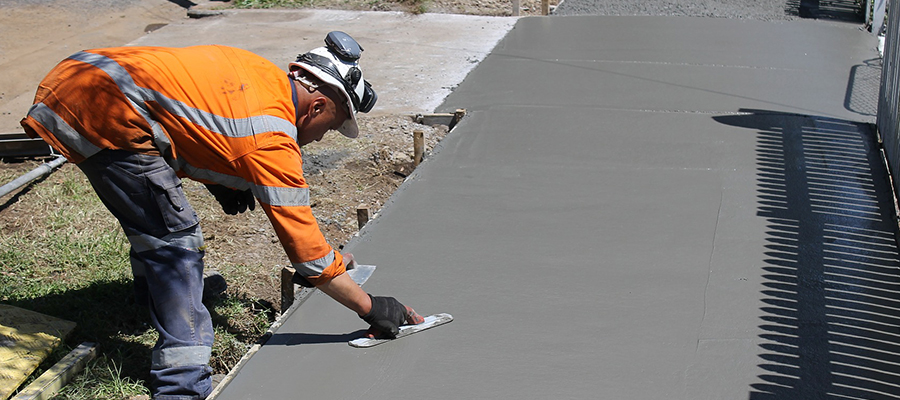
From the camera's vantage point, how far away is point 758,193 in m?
4.61

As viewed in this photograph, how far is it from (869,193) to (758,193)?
0.69 metres

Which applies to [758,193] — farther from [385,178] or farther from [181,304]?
[181,304]

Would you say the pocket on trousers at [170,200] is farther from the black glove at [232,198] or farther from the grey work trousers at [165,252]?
the black glove at [232,198]

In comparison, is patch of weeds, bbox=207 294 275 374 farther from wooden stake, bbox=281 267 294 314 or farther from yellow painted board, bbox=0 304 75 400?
yellow painted board, bbox=0 304 75 400

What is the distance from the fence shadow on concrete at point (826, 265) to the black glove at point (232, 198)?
2.19 m

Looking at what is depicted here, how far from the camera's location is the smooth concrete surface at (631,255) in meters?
3.03

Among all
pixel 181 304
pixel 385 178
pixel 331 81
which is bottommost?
pixel 385 178

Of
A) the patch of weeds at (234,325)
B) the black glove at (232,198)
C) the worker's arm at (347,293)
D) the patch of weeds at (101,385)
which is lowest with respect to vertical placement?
the patch of weeds at (234,325)

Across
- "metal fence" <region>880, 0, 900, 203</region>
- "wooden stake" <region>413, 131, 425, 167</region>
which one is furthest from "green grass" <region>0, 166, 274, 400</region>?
"metal fence" <region>880, 0, 900, 203</region>

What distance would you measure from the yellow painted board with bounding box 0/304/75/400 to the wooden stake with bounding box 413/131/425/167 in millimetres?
2555

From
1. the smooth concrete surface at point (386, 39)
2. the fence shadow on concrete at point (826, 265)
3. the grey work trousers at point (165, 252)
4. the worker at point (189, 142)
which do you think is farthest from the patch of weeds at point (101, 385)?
the smooth concrete surface at point (386, 39)

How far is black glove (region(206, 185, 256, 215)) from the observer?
3218 millimetres

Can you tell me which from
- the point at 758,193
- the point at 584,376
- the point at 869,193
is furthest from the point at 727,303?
the point at 869,193

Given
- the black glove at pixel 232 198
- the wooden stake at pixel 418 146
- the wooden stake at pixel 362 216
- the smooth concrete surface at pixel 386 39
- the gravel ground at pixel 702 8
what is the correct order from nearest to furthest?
1. the black glove at pixel 232 198
2. the wooden stake at pixel 362 216
3. the wooden stake at pixel 418 146
4. the smooth concrete surface at pixel 386 39
5. the gravel ground at pixel 702 8
